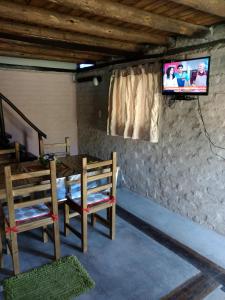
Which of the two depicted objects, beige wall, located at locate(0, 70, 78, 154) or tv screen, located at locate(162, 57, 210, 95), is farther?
beige wall, located at locate(0, 70, 78, 154)

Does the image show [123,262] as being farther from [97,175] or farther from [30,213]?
[30,213]

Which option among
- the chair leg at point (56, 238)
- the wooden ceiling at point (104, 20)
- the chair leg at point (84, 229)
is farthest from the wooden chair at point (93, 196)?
the wooden ceiling at point (104, 20)

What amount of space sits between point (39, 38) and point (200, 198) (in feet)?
8.85

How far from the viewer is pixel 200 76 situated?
8.63 feet

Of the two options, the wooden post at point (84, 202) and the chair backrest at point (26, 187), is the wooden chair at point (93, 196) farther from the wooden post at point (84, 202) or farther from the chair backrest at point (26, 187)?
the chair backrest at point (26, 187)

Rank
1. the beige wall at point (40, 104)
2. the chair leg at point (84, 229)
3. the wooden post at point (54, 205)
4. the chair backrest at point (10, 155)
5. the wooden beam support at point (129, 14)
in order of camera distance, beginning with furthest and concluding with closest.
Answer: the beige wall at point (40, 104)
the chair backrest at point (10, 155)
the chair leg at point (84, 229)
the wooden post at point (54, 205)
the wooden beam support at point (129, 14)

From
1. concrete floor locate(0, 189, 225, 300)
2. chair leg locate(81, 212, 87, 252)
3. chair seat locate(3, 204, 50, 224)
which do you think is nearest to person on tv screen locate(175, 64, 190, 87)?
concrete floor locate(0, 189, 225, 300)

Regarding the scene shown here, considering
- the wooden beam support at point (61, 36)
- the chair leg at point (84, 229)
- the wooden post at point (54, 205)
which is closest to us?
the wooden post at point (54, 205)

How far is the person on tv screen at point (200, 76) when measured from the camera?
2590 millimetres

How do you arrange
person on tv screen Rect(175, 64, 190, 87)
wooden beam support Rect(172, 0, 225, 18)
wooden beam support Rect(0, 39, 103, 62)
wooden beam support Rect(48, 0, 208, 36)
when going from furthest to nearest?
wooden beam support Rect(0, 39, 103, 62) < person on tv screen Rect(175, 64, 190, 87) < wooden beam support Rect(48, 0, 208, 36) < wooden beam support Rect(172, 0, 225, 18)

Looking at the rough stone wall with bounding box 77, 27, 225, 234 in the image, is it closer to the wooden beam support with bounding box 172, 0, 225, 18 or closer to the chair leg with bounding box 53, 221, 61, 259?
the wooden beam support with bounding box 172, 0, 225, 18

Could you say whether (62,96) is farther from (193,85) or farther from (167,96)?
(193,85)

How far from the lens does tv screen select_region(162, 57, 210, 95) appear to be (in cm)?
260

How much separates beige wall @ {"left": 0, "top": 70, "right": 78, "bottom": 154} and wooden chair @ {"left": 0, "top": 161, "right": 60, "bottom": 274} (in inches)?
111
